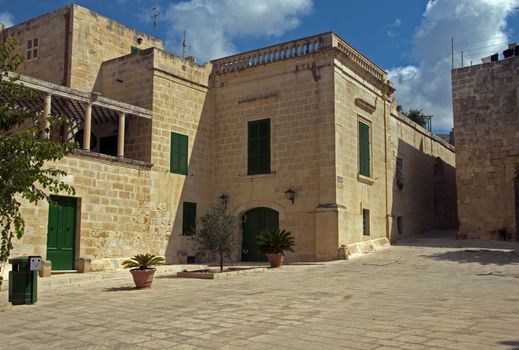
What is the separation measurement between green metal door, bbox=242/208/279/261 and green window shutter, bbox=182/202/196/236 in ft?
5.55

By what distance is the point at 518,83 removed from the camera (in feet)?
62.3

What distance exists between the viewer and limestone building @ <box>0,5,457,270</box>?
15320mm

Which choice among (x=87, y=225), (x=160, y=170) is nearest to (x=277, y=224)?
(x=160, y=170)

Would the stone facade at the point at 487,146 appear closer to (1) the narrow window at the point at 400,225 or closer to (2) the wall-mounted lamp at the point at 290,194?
(1) the narrow window at the point at 400,225

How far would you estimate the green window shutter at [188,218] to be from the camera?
1717 centimetres

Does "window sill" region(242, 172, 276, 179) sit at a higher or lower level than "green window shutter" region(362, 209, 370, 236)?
higher

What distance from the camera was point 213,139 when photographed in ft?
61.2

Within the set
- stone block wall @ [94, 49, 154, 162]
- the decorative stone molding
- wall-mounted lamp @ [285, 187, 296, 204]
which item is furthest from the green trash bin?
the decorative stone molding

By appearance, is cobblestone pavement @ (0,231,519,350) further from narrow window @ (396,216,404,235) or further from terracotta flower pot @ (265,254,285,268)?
narrow window @ (396,216,404,235)

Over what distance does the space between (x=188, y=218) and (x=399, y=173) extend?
28.4ft

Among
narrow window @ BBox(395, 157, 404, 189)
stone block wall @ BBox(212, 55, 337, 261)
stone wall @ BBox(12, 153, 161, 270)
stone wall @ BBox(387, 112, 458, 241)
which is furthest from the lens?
narrow window @ BBox(395, 157, 404, 189)

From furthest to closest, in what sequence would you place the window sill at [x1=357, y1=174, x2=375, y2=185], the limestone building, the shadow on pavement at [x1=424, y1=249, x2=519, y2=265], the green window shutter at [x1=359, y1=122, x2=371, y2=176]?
the green window shutter at [x1=359, y1=122, x2=371, y2=176] → the window sill at [x1=357, y1=174, x2=375, y2=185] → the limestone building → the shadow on pavement at [x1=424, y1=249, x2=519, y2=265]

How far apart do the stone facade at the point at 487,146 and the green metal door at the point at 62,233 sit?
13.6 metres

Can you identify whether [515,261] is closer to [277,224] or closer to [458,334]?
[277,224]
